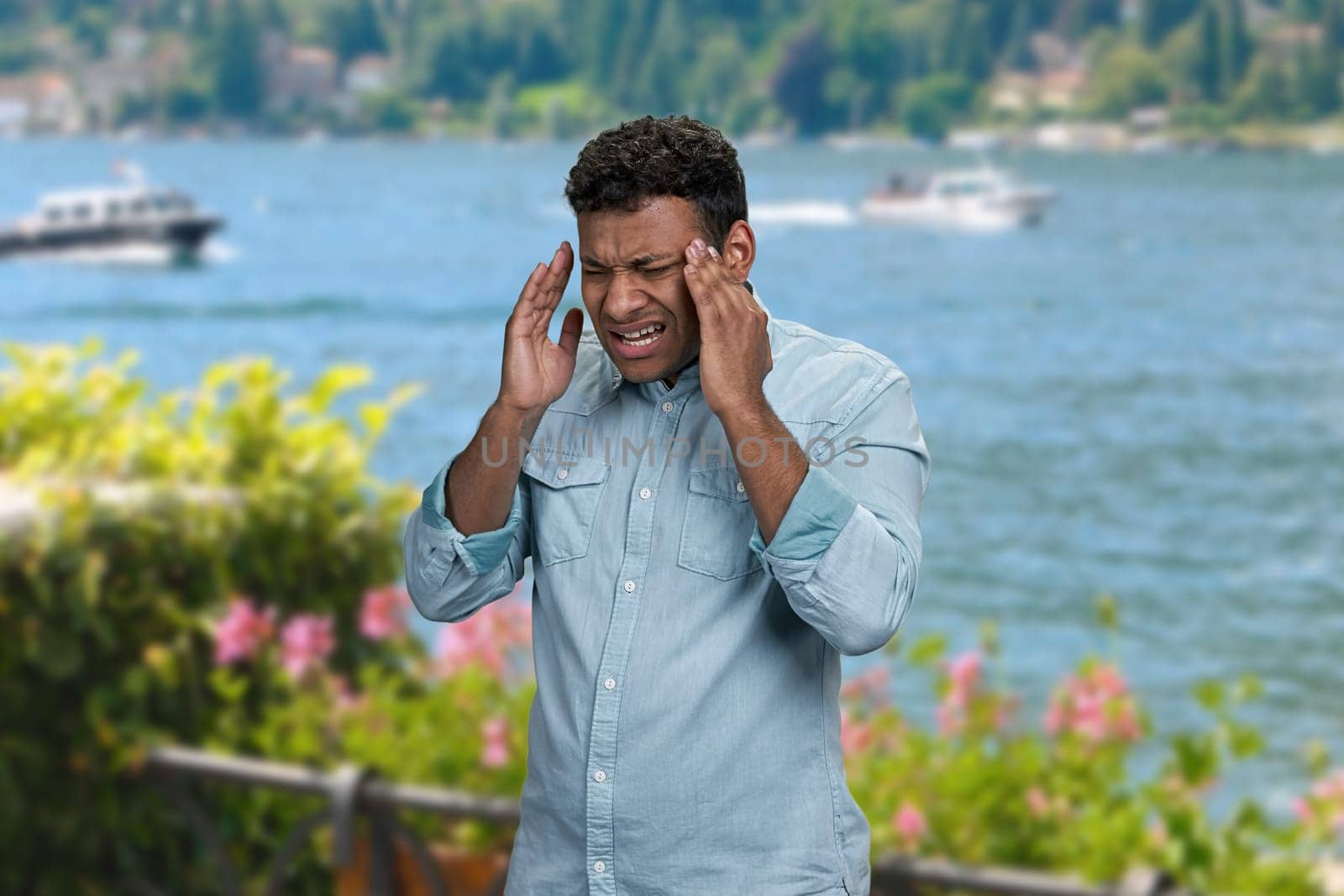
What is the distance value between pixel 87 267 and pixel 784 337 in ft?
83.9

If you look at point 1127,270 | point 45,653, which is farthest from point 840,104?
point 45,653

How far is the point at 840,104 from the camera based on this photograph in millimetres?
27219

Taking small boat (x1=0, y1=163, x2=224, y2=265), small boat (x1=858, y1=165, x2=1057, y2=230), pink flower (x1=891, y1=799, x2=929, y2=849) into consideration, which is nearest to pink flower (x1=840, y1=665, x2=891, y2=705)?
pink flower (x1=891, y1=799, x2=929, y2=849)

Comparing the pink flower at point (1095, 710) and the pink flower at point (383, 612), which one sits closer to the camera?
the pink flower at point (1095, 710)

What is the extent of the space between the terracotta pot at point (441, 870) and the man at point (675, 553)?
1.26 m

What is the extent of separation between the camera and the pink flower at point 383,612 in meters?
2.58

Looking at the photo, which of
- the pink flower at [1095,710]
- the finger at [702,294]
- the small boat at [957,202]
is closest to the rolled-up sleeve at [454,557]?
the finger at [702,294]

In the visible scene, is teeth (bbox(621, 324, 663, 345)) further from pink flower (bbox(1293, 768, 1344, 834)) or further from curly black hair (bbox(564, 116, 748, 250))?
pink flower (bbox(1293, 768, 1344, 834))

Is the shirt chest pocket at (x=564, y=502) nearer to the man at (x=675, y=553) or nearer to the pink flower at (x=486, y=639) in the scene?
the man at (x=675, y=553)

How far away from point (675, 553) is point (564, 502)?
10cm

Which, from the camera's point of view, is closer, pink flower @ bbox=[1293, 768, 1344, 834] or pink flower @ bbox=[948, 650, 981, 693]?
pink flower @ bbox=[1293, 768, 1344, 834]

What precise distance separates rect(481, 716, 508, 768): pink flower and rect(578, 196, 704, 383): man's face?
135cm

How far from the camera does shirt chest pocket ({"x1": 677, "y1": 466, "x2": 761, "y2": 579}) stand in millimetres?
1123

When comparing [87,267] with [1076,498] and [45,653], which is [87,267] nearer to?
[1076,498]
